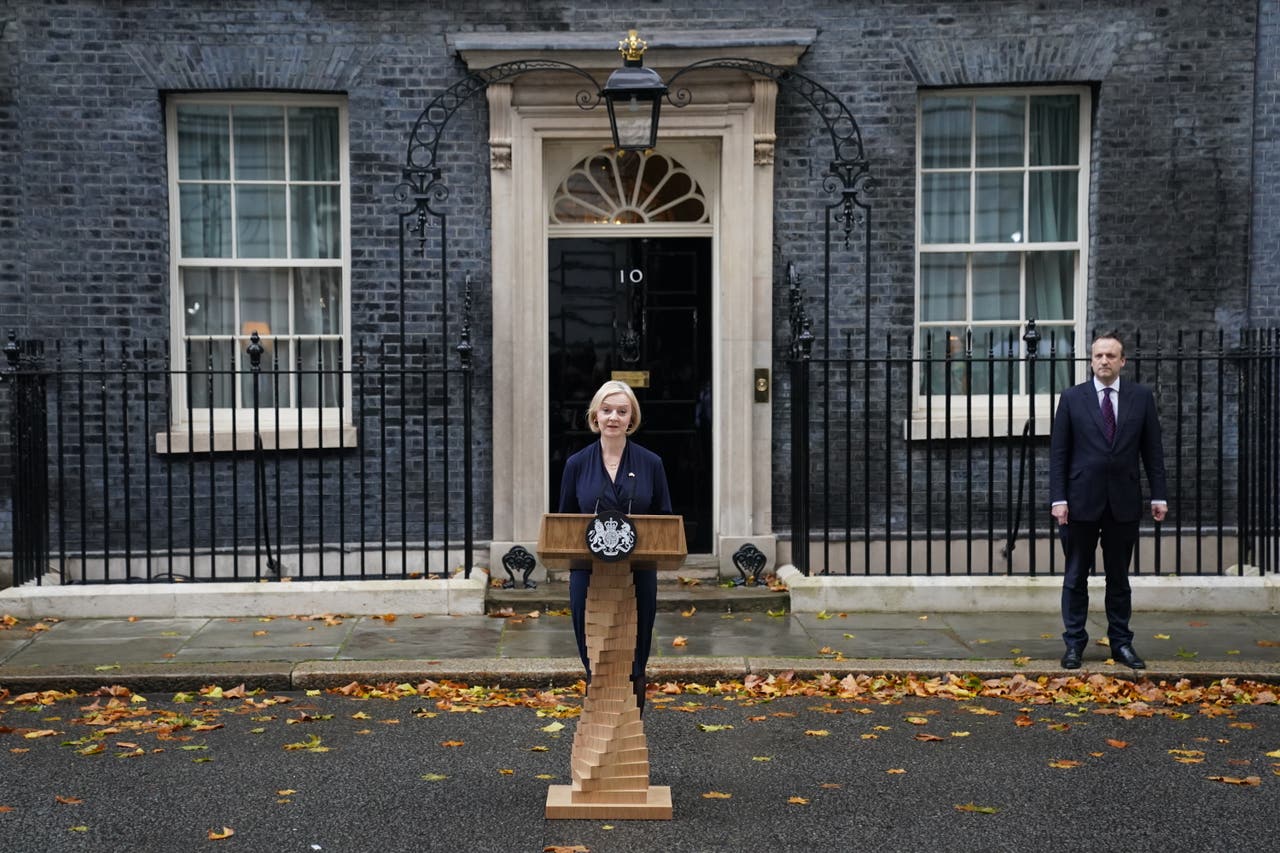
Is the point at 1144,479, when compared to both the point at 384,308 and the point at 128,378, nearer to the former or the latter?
the point at 384,308

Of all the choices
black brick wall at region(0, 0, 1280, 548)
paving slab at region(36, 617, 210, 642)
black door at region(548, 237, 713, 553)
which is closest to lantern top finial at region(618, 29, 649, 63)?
black brick wall at region(0, 0, 1280, 548)

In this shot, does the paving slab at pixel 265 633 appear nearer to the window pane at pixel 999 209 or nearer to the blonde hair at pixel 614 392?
the blonde hair at pixel 614 392

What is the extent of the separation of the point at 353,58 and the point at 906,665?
221 inches

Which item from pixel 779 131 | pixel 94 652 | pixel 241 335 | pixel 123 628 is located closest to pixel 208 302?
pixel 241 335

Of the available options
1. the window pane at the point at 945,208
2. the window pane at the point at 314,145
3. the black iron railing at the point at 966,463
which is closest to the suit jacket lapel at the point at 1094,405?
the black iron railing at the point at 966,463

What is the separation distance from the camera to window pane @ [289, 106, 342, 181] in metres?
10.7

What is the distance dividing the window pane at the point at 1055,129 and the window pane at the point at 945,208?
560mm

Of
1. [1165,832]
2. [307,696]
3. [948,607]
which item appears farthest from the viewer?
[948,607]

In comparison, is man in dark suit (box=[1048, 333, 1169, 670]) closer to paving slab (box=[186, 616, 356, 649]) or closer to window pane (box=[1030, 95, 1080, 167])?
window pane (box=[1030, 95, 1080, 167])

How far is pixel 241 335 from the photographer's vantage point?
35.2 ft

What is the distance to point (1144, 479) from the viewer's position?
1074cm

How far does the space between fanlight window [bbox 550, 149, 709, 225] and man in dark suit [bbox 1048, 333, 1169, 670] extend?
3.59 meters

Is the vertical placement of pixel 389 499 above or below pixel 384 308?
below

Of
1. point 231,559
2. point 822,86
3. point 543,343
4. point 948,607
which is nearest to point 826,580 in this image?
point 948,607
